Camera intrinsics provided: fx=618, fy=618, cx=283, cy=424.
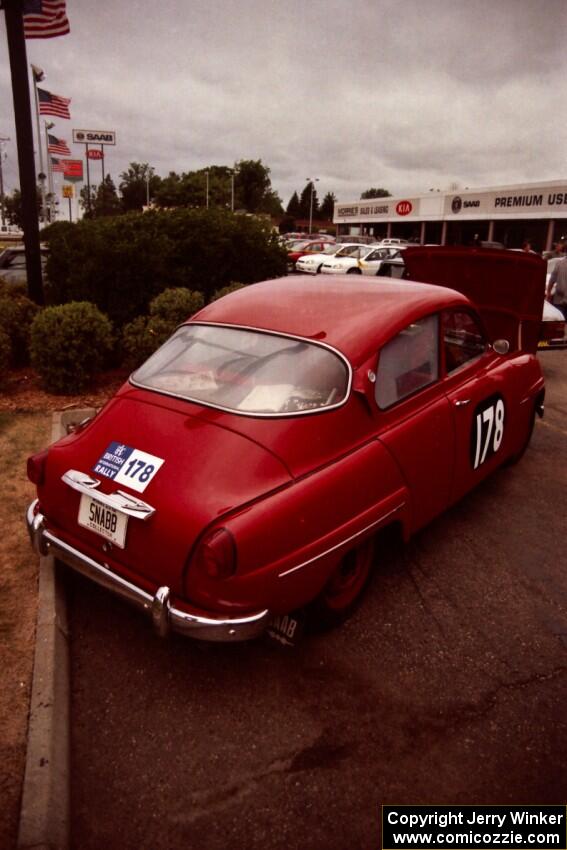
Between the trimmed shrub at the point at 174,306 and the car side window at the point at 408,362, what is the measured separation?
4137 mm

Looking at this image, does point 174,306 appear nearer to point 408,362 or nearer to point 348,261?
point 408,362

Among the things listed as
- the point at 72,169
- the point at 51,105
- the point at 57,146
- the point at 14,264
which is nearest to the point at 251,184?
the point at 72,169

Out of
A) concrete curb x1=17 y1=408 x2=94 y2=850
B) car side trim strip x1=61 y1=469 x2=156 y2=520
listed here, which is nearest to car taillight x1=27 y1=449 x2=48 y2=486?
car side trim strip x1=61 y1=469 x2=156 y2=520

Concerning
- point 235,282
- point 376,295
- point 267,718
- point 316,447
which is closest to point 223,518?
point 316,447

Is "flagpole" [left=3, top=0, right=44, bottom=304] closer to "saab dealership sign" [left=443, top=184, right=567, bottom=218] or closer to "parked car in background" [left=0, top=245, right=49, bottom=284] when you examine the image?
"parked car in background" [left=0, top=245, right=49, bottom=284]

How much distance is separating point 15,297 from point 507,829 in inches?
314

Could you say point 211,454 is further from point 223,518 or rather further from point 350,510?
point 350,510

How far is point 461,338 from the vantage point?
4.58m

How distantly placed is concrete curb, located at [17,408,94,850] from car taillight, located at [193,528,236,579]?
94cm

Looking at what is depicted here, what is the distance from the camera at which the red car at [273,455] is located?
2.77m

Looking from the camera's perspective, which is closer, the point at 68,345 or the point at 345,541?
the point at 345,541

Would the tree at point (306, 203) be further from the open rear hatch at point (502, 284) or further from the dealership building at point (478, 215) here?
the open rear hatch at point (502, 284)

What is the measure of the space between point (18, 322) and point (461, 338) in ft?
18.2

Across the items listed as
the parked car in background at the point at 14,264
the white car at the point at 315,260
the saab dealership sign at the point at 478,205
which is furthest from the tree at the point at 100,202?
the parked car in background at the point at 14,264
